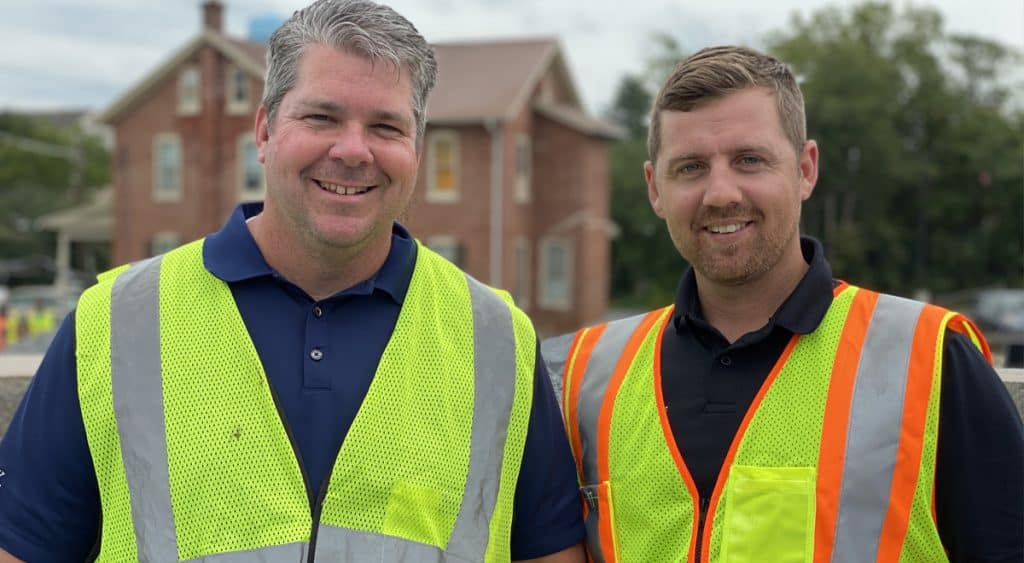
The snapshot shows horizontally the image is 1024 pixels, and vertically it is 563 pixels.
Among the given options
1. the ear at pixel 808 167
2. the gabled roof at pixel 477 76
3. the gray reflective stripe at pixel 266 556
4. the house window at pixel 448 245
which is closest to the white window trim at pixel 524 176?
the gabled roof at pixel 477 76

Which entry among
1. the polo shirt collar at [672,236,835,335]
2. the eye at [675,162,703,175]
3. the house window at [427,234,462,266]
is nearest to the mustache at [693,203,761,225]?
the eye at [675,162,703,175]

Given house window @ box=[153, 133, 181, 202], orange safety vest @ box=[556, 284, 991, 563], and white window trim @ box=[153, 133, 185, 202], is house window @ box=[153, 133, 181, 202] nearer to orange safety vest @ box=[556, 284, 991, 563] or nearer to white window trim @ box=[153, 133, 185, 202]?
white window trim @ box=[153, 133, 185, 202]

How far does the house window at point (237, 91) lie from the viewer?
3272 centimetres

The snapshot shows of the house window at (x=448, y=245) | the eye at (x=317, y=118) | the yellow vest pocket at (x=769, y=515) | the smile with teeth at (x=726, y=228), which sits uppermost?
the eye at (x=317, y=118)

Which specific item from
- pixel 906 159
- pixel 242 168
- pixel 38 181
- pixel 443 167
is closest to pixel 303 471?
pixel 443 167

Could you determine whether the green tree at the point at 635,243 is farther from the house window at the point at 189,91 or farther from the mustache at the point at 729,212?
the mustache at the point at 729,212

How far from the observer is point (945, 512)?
2746 mm

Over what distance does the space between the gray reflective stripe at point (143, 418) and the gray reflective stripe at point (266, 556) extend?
0.34 feet

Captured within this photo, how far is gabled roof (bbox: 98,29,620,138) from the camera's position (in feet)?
101

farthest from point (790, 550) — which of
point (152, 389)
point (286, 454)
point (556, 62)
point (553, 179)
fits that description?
point (556, 62)

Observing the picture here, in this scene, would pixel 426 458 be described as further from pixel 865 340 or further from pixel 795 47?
pixel 795 47

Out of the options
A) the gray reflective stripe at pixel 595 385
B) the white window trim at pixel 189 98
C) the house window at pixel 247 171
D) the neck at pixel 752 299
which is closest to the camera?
the neck at pixel 752 299

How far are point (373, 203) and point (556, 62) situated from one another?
32.3 m

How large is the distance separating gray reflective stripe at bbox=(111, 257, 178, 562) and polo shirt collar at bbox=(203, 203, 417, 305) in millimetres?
202
